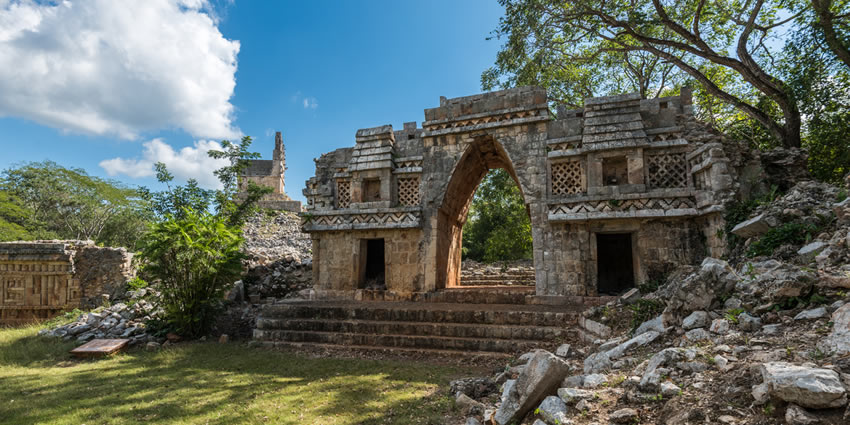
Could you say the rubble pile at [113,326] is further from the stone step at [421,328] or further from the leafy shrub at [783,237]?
the leafy shrub at [783,237]

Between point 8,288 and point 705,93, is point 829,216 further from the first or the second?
point 8,288

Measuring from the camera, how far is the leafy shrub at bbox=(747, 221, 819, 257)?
4.93 m

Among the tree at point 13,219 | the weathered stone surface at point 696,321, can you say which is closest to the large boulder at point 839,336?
the weathered stone surface at point 696,321

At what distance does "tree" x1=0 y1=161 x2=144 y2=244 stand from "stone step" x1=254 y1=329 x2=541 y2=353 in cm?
2099

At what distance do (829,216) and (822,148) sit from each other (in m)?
5.60

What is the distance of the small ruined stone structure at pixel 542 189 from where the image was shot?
809cm

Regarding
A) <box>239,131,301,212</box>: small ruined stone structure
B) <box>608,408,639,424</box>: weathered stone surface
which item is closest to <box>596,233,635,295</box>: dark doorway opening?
<box>608,408,639,424</box>: weathered stone surface

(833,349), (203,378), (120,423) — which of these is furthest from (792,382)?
(203,378)

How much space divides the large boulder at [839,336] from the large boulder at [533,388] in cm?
167

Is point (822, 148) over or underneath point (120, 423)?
over

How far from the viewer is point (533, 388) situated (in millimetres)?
3141

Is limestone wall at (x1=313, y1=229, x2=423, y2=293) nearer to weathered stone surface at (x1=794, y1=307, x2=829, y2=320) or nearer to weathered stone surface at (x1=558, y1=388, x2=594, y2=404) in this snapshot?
weathered stone surface at (x1=558, y1=388, x2=594, y2=404)

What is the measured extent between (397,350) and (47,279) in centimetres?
1154

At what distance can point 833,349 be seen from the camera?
238 centimetres
